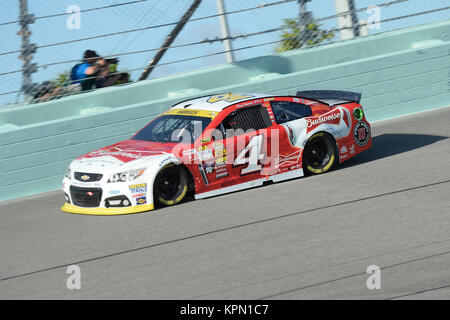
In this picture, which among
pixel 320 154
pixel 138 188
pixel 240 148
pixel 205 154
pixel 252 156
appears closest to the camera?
pixel 138 188

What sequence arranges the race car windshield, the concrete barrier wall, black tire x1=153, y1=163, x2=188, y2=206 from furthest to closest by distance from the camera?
the concrete barrier wall < the race car windshield < black tire x1=153, y1=163, x2=188, y2=206

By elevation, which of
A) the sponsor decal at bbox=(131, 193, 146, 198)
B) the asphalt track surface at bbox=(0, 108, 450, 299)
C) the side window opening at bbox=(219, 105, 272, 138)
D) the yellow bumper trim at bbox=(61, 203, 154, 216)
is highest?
the side window opening at bbox=(219, 105, 272, 138)

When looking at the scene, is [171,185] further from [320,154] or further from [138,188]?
[320,154]

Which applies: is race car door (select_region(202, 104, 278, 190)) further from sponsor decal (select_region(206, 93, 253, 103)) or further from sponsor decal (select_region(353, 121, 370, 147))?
sponsor decal (select_region(353, 121, 370, 147))

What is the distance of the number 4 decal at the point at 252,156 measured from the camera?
28.7ft

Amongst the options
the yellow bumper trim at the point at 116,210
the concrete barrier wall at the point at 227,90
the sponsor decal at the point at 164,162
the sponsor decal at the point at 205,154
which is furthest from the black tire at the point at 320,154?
the concrete barrier wall at the point at 227,90

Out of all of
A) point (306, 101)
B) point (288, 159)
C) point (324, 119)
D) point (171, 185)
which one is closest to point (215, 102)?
point (288, 159)

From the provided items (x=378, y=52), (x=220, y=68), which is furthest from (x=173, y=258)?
(x=378, y=52)

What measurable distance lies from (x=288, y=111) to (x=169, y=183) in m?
2.15

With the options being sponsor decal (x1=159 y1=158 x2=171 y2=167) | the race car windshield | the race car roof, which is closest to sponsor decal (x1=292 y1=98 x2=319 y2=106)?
the race car roof

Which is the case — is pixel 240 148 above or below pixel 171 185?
above

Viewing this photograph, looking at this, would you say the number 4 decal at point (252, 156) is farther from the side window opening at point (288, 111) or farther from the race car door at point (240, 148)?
the side window opening at point (288, 111)

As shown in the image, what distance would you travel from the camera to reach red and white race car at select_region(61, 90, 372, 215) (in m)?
8.03

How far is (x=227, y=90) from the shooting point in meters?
12.4
